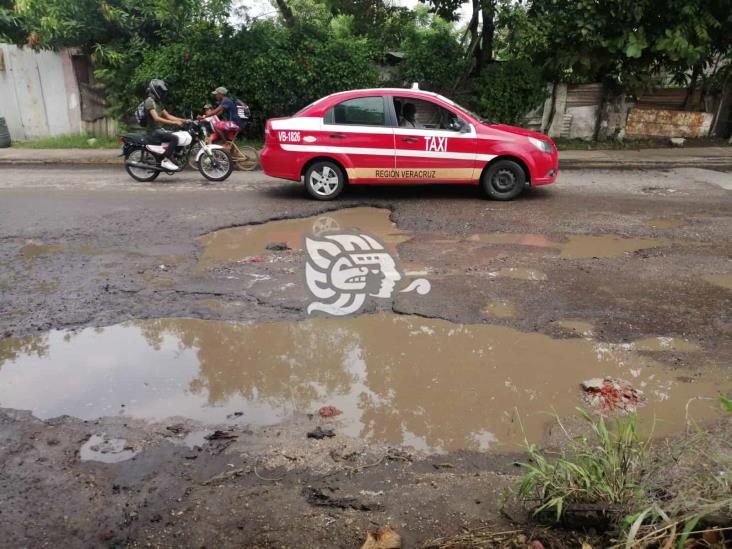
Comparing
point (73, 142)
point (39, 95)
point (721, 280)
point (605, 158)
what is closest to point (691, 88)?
point (605, 158)

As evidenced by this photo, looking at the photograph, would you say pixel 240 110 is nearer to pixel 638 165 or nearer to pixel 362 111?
pixel 362 111

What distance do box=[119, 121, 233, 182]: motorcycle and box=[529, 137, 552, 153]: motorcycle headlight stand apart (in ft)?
17.3

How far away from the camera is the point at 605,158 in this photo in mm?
12328

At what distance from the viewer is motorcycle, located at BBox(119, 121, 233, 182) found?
33.0 ft

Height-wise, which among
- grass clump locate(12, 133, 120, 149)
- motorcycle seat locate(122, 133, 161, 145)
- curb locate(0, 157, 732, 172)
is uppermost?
motorcycle seat locate(122, 133, 161, 145)

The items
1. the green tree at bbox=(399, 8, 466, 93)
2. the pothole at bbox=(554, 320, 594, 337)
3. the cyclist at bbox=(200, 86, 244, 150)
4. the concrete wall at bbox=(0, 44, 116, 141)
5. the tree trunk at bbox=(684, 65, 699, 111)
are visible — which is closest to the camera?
the pothole at bbox=(554, 320, 594, 337)

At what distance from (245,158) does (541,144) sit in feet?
19.3

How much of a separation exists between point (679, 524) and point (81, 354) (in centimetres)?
410

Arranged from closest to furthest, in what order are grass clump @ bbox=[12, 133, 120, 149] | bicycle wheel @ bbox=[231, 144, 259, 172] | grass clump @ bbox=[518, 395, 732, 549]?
1. grass clump @ bbox=[518, 395, 732, 549]
2. bicycle wheel @ bbox=[231, 144, 259, 172]
3. grass clump @ bbox=[12, 133, 120, 149]

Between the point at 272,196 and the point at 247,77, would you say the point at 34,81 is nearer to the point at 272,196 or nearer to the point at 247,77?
the point at 247,77

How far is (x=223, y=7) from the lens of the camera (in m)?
12.9

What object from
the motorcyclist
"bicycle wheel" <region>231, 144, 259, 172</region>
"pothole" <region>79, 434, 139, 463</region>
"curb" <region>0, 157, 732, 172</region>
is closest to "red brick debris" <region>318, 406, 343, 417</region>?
"pothole" <region>79, 434, 139, 463</region>

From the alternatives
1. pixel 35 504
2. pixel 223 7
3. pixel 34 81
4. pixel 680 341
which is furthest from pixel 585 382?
pixel 34 81

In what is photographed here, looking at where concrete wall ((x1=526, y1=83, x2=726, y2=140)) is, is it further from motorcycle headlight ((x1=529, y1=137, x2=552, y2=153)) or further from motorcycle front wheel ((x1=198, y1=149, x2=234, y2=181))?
motorcycle front wheel ((x1=198, y1=149, x2=234, y2=181))
